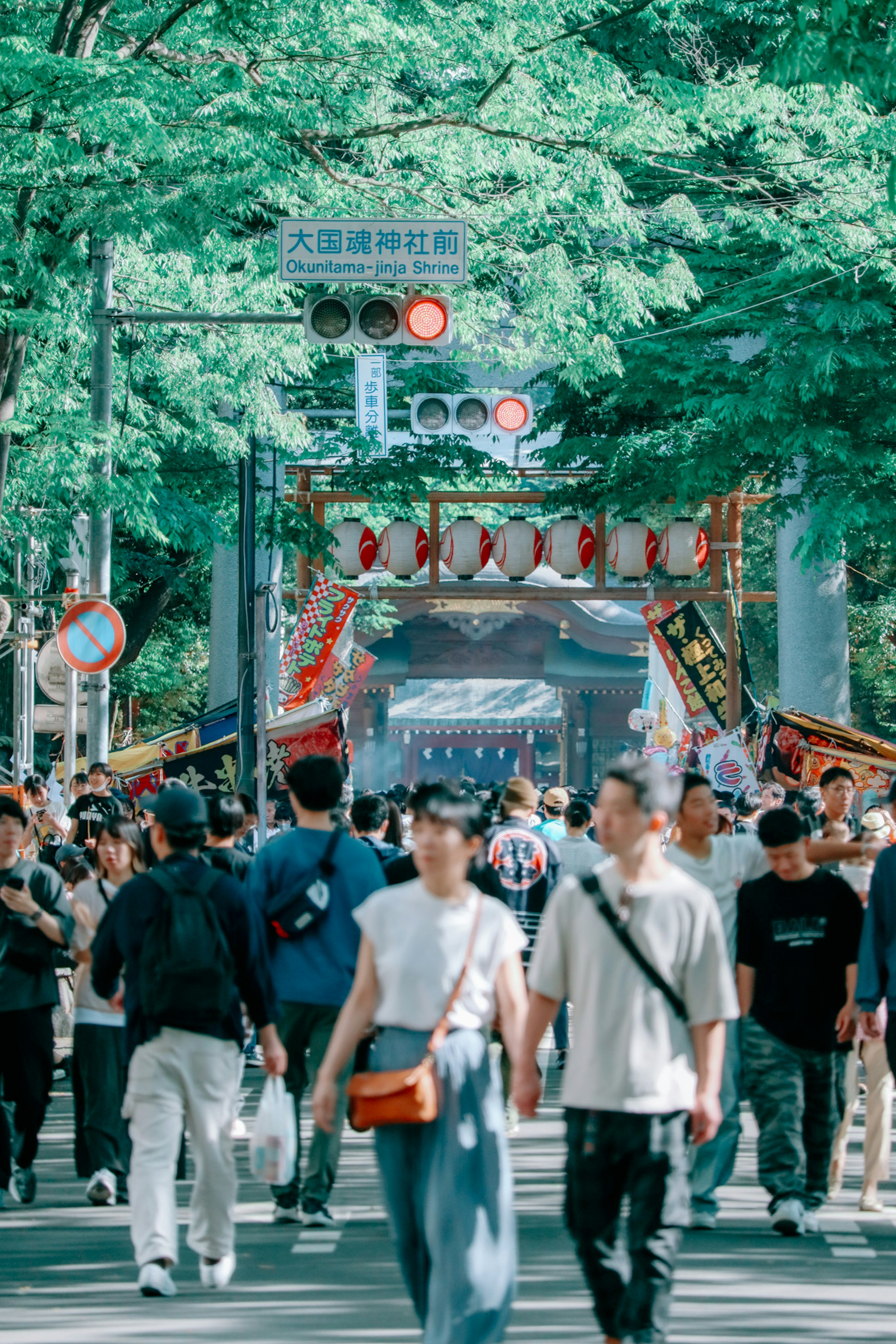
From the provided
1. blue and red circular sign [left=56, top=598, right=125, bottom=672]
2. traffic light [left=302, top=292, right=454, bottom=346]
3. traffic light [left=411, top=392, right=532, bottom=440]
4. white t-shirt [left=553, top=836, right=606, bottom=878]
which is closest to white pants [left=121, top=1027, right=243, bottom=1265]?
white t-shirt [left=553, top=836, right=606, bottom=878]

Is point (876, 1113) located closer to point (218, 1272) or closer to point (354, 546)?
→ point (218, 1272)

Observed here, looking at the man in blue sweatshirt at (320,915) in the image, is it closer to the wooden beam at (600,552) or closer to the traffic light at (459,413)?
the traffic light at (459,413)

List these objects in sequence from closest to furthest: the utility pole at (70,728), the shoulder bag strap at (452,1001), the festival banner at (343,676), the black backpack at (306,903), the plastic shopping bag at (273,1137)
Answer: the shoulder bag strap at (452,1001) → the plastic shopping bag at (273,1137) → the black backpack at (306,903) → the utility pole at (70,728) → the festival banner at (343,676)

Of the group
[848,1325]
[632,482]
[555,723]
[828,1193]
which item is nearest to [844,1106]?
[828,1193]

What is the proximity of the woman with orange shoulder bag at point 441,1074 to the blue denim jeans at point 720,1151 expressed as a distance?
7.42 ft

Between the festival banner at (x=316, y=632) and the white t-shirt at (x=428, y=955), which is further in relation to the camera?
the festival banner at (x=316, y=632)

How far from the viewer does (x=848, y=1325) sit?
551 centimetres

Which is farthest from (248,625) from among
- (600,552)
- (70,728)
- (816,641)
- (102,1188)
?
(816,641)

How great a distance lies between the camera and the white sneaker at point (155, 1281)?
570 centimetres

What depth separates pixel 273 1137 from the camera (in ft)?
18.4

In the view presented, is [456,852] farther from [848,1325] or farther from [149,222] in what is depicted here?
[149,222]

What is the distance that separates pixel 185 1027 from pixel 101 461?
27.3ft

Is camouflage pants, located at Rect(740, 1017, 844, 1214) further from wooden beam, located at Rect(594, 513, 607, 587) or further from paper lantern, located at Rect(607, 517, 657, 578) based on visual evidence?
wooden beam, located at Rect(594, 513, 607, 587)

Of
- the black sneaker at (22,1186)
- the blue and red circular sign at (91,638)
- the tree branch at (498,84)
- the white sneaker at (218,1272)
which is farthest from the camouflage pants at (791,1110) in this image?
the tree branch at (498,84)
